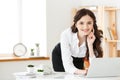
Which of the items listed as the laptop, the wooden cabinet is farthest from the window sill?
the laptop

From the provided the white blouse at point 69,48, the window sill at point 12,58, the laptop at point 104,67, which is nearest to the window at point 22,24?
the window sill at point 12,58

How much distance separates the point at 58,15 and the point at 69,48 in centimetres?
201

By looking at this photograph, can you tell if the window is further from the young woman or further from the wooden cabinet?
the young woman

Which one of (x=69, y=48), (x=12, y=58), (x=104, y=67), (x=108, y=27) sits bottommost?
(x=12, y=58)

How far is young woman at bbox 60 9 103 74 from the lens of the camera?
2682mm

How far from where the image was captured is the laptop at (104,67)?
2122 millimetres

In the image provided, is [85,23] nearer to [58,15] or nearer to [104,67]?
[104,67]

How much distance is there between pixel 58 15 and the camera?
184 inches

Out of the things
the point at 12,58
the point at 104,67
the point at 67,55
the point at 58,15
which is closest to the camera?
the point at 104,67

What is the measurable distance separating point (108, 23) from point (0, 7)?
1.76 meters

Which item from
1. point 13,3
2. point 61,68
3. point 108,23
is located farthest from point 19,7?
point 61,68

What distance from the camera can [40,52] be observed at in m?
4.64

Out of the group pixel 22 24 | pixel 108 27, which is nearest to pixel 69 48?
pixel 108 27

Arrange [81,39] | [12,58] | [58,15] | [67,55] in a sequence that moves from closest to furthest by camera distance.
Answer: [67,55]
[81,39]
[12,58]
[58,15]
